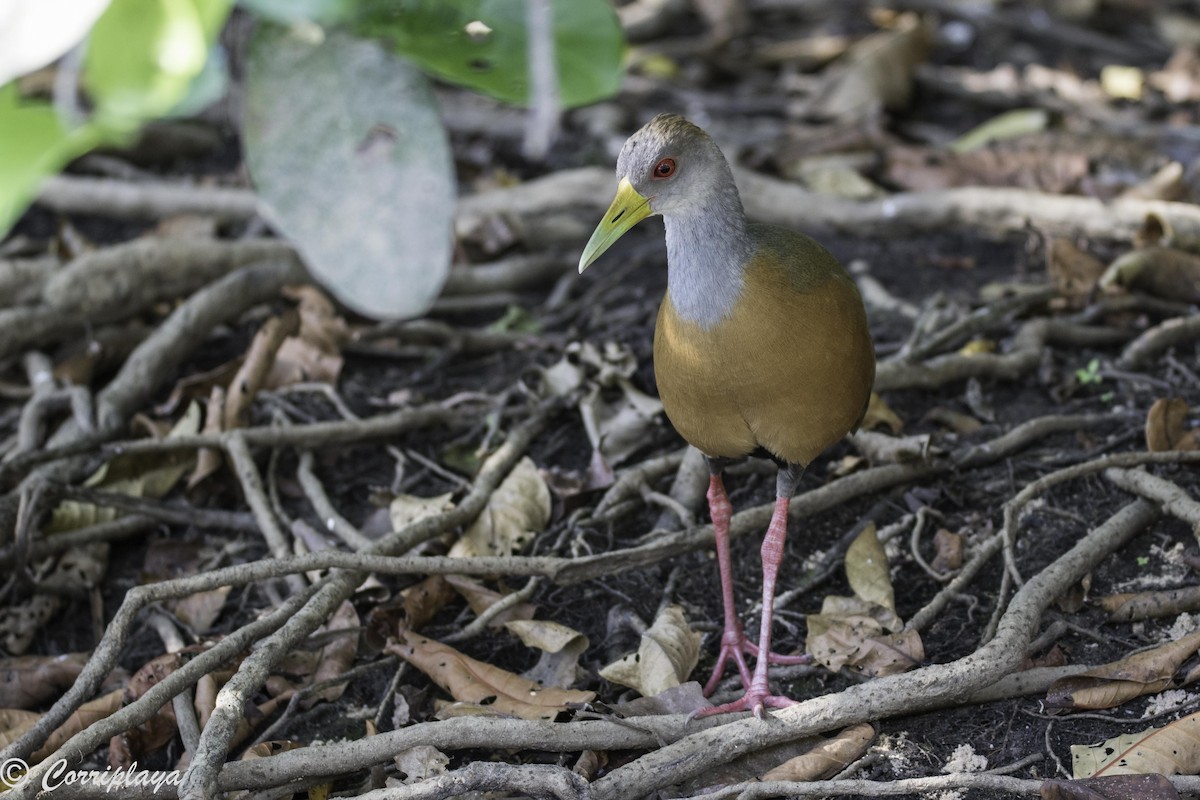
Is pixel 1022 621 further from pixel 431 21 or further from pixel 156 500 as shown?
pixel 156 500

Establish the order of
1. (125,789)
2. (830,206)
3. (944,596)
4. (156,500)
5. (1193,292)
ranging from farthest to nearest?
(830,206) → (1193,292) → (156,500) → (944,596) → (125,789)

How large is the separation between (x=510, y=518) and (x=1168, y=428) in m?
2.22

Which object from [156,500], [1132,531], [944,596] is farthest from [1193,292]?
[156,500]

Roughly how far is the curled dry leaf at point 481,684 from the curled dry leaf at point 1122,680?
1.24 m

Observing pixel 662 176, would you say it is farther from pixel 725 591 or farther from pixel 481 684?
pixel 481 684

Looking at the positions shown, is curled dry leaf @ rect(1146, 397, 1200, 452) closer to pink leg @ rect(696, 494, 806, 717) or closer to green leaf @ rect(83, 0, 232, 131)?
pink leg @ rect(696, 494, 806, 717)

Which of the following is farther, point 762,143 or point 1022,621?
point 762,143

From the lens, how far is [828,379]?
3297 mm

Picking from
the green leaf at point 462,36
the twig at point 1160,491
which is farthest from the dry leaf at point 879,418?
the green leaf at point 462,36

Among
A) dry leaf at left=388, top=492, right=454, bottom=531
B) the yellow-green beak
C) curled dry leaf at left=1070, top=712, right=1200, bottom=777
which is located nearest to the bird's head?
the yellow-green beak

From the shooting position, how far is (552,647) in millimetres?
3637

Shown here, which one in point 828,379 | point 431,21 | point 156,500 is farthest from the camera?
point 156,500

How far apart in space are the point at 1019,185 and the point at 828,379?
3.33 meters

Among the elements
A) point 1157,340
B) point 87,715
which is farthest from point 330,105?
point 1157,340
